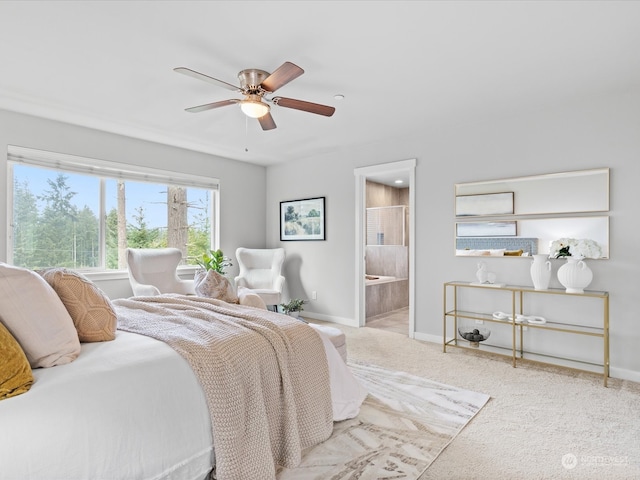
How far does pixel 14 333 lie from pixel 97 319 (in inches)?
14.2

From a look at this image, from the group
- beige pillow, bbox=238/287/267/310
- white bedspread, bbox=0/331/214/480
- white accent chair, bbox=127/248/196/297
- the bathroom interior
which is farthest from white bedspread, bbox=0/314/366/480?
the bathroom interior

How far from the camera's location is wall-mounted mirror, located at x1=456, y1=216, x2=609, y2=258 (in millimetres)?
3180

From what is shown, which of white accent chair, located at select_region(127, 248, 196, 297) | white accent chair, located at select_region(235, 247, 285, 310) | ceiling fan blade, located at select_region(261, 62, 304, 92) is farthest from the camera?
white accent chair, located at select_region(235, 247, 285, 310)

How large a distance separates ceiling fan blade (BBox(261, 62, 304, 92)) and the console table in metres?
2.51

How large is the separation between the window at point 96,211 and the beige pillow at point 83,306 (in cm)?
259

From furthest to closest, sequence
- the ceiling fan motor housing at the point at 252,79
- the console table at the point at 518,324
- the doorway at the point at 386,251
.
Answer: the doorway at the point at 386,251 → the console table at the point at 518,324 → the ceiling fan motor housing at the point at 252,79

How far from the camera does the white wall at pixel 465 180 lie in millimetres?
3068

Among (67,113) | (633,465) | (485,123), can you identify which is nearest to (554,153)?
(485,123)

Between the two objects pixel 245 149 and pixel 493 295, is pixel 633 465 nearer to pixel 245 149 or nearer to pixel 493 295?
pixel 493 295

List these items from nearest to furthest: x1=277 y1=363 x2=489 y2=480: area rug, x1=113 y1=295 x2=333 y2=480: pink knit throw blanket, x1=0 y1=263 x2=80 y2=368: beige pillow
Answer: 1. x1=0 y1=263 x2=80 y2=368: beige pillow
2. x1=113 y1=295 x2=333 y2=480: pink knit throw blanket
3. x1=277 y1=363 x2=489 y2=480: area rug

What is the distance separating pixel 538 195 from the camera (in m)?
3.46

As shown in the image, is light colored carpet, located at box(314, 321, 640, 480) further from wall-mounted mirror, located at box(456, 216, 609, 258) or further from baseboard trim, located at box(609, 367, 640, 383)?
wall-mounted mirror, located at box(456, 216, 609, 258)

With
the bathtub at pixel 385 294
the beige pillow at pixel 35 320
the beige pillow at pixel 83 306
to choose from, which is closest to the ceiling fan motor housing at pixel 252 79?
the beige pillow at pixel 83 306

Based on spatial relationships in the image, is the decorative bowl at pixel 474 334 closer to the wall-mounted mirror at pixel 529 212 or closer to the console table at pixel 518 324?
the console table at pixel 518 324
